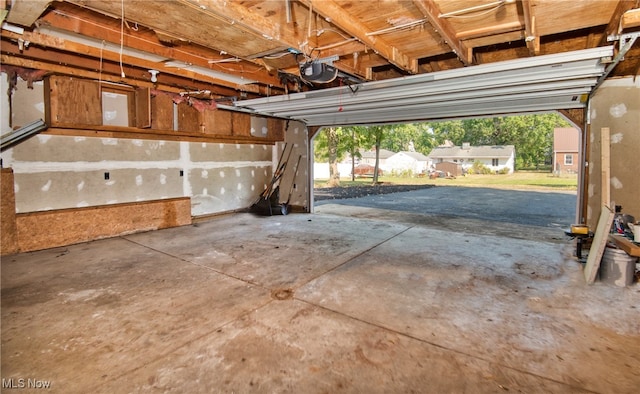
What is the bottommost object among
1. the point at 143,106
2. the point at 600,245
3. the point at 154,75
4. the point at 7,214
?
the point at 600,245

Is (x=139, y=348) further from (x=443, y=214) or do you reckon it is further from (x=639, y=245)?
(x=443, y=214)

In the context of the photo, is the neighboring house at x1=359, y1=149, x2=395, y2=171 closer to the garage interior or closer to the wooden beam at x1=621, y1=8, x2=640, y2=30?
the garage interior

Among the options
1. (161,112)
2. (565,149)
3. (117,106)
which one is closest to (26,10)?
(117,106)

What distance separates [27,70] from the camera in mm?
4117

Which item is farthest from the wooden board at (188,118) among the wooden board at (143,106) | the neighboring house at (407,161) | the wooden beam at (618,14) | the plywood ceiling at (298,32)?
the neighboring house at (407,161)

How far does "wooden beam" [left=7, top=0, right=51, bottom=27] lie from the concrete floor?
227 cm

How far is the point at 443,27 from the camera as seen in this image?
2576mm

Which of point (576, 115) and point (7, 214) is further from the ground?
point (576, 115)

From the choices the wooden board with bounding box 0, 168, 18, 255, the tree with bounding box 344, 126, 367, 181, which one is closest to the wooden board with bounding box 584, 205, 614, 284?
the wooden board with bounding box 0, 168, 18, 255

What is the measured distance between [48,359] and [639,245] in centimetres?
483

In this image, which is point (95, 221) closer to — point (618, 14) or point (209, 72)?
point (209, 72)

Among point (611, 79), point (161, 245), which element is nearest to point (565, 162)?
point (611, 79)

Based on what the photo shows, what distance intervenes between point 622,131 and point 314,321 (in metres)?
4.58

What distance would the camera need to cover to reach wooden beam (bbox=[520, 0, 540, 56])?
2.19 m
